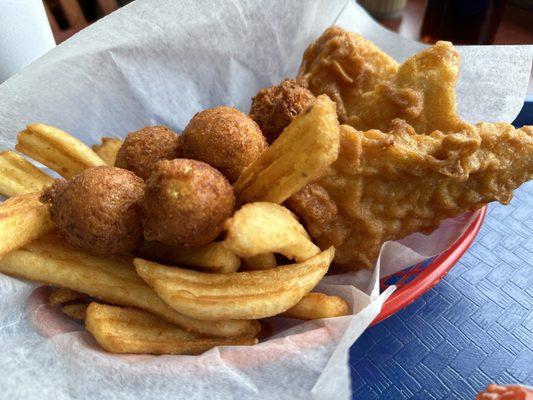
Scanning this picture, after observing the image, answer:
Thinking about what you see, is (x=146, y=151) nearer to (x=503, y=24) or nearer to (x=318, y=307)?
(x=318, y=307)

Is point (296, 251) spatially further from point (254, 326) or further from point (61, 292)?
point (61, 292)

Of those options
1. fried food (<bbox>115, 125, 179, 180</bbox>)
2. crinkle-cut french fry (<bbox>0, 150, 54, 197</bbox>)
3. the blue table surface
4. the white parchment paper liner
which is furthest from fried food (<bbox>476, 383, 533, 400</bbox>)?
crinkle-cut french fry (<bbox>0, 150, 54, 197</bbox>)

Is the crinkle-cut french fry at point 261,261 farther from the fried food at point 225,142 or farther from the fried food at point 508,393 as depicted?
the fried food at point 508,393

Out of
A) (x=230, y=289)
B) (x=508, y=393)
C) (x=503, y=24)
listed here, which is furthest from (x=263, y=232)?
(x=503, y=24)

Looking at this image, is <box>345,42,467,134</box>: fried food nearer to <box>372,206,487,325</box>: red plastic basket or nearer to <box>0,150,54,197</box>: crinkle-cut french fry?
<box>372,206,487,325</box>: red plastic basket

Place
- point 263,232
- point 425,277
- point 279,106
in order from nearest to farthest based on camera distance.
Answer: point 263,232
point 425,277
point 279,106
